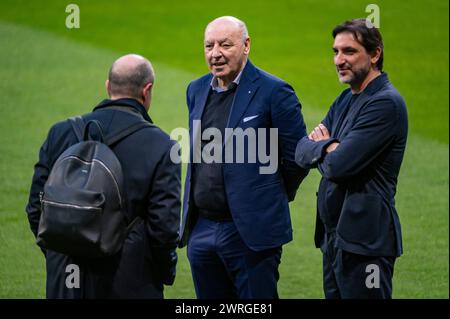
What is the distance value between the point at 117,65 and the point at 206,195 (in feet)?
2.90

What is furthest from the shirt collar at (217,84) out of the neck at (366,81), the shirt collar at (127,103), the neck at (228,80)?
the shirt collar at (127,103)

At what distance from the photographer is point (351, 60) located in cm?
399

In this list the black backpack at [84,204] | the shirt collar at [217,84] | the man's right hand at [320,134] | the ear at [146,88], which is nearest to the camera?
the black backpack at [84,204]

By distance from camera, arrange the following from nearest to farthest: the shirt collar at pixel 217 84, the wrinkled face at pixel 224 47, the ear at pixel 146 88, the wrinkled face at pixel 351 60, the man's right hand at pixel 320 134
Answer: the ear at pixel 146 88
the wrinkled face at pixel 351 60
the man's right hand at pixel 320 134
the wrinkled face at pixel 224 47
the shirt collar at pixel 217 84

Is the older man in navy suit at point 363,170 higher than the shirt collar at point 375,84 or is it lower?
lower

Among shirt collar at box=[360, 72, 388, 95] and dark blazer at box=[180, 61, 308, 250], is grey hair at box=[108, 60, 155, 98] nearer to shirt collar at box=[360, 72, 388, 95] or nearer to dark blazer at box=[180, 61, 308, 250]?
dark blazer at box=[180, 61, 308, 250]

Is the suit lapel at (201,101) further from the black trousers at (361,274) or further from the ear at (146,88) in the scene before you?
the black trousers at (361,274)

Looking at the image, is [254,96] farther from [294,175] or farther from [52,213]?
[52,213]

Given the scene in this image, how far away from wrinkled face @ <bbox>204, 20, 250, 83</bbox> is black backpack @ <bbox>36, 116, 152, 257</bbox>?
94 cm

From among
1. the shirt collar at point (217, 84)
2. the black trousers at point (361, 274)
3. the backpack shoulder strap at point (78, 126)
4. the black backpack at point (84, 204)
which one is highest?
the shirt collar at point (217, 84)

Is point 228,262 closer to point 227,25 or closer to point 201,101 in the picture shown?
point 201,101

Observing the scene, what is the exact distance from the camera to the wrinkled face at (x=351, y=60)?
3988mm

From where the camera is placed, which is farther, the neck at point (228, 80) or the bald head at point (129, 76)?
the neck at point (228, 80)

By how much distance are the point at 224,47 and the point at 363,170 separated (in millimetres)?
957
